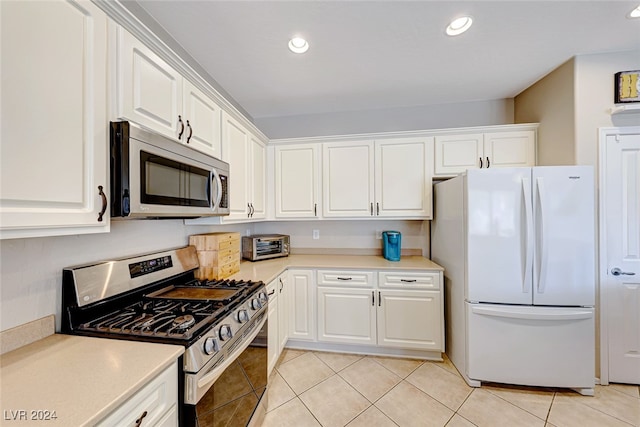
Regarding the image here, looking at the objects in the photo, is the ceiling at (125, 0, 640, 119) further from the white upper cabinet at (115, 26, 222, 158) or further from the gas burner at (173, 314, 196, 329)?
the gas burner at (173, 314, 196, 329)

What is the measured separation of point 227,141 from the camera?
6.44ft

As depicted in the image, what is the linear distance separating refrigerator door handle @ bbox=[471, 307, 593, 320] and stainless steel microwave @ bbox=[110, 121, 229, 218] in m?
2.23

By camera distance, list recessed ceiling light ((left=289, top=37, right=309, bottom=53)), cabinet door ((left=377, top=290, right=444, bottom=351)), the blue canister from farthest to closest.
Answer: the blue canister → cabinet door ((left=377, top=290, right=444, bottom=351)) → recessed ceiling light ((left=289, top=37, right=309, bottom=53))

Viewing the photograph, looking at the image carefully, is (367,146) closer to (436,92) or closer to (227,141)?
(436,92)

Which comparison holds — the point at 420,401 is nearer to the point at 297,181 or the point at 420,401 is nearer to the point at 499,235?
the point at 499,235

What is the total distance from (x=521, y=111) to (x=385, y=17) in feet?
6.61

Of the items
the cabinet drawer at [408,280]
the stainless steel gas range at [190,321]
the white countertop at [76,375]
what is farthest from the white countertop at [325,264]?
the white countertop at [76,375]

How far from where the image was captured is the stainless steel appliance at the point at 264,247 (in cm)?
267

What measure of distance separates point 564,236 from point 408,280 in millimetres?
1207

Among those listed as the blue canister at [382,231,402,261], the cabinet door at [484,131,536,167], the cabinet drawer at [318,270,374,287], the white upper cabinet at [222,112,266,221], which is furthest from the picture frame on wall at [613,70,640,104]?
the white upper cabinet at [222,112,266,221]

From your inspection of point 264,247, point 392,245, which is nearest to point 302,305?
point 264,247

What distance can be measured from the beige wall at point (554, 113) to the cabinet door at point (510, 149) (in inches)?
3.0

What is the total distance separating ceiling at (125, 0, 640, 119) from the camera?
155cm

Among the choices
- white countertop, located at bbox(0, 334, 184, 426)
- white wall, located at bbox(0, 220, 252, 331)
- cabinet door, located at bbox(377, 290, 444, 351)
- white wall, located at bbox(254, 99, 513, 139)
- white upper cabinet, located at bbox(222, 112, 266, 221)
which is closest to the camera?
white countertop, located at bbox(0, 334, 184, 426)
